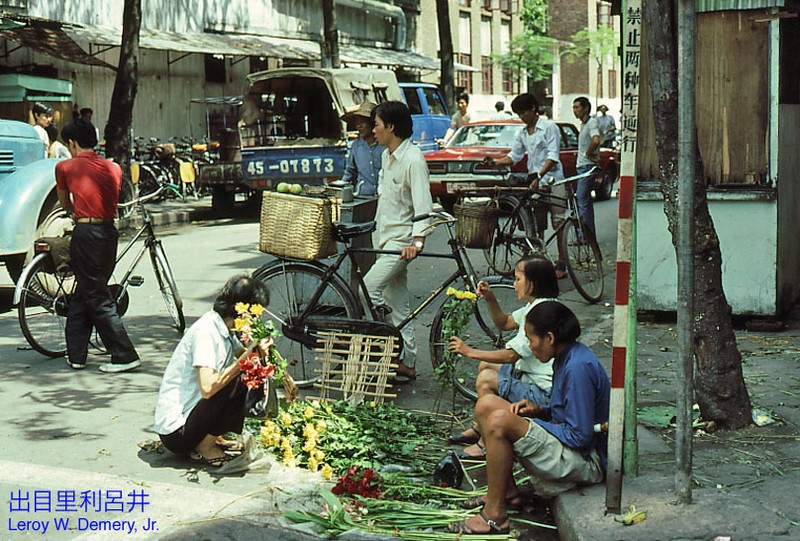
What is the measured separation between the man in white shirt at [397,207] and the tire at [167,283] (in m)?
2.09

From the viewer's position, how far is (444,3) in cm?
2953

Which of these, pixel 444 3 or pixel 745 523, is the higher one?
pixel 444 3

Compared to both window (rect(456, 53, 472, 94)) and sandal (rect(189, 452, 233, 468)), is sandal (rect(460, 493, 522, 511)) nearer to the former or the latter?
sandal (rect(189, 452, 233, 468))

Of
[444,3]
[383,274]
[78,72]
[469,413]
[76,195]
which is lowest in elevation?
[469,413]

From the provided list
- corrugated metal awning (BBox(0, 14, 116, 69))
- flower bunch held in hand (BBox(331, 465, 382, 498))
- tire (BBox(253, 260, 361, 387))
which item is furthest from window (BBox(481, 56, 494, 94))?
flower bunch held in hand (BBox(331, 465, 382, 498))

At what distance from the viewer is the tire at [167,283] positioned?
866 centimetres

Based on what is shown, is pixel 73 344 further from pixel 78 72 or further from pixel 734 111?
pixel 78 72

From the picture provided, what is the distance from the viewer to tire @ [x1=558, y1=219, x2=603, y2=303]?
1034 centimetres

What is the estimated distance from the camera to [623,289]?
15.7ft

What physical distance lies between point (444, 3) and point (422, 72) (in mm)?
12072

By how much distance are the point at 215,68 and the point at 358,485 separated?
986 inches

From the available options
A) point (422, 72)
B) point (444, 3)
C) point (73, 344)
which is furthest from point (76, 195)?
point (422, 72)

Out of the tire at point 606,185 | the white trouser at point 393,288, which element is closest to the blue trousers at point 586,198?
the white trouser at point 393,288

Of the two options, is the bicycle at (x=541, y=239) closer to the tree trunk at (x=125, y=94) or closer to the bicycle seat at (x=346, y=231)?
the bicycle seat at (x=346, y=231)
